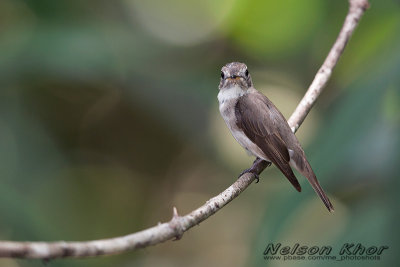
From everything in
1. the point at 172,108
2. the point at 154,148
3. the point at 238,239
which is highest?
the point at 172,108

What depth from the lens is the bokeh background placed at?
3.20 metres

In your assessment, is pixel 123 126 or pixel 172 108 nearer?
pixel 172 108

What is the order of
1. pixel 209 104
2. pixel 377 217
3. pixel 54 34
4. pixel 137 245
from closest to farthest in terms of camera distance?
pixel 137 245, pixel 377 217, pixel 54 34, pixel 209 104

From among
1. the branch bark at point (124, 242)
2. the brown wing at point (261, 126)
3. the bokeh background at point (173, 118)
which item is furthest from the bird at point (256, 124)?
the branch bark at point (124, 242)

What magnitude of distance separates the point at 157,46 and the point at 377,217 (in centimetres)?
249

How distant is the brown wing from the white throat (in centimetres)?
5

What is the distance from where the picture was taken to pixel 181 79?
4.57m

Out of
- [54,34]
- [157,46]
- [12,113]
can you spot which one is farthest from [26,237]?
[157,46]

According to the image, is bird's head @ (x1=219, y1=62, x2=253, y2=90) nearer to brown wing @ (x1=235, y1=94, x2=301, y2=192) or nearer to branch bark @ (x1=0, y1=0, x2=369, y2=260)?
brown wing @ (x1=235, y1=94, x2=301, y2=192)

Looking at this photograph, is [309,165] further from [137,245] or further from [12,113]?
[12,113]

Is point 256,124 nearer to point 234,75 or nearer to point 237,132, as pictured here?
point 237,132

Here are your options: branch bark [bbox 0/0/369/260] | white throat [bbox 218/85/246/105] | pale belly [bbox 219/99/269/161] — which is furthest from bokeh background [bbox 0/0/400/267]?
branch bark [bbox 0/0/369/260]

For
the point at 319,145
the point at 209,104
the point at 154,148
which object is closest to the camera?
the point at 319,145

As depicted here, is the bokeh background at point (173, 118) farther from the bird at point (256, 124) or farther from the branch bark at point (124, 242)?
the branch bark at point (124, 242)
